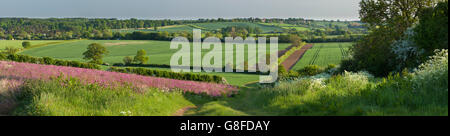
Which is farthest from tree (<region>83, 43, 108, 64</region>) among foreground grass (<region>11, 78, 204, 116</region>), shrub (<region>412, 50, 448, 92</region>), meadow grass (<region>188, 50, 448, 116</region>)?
shrub (<region>412, 50, 448, 92</region>)

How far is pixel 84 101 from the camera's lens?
8938 mm

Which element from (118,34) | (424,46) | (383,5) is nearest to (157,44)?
(118,34)

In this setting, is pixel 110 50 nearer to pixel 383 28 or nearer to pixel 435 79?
pixel 383 28

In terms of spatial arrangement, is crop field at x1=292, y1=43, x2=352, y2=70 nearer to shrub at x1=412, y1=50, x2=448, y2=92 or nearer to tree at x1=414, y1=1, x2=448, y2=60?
tree at x1=414, y1=1, x2=448, y2=60

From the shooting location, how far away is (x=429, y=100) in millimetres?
7840

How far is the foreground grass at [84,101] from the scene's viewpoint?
795cm

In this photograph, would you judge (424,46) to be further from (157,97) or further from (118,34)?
(118,34)

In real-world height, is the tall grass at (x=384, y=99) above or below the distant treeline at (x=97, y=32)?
below
